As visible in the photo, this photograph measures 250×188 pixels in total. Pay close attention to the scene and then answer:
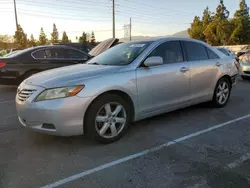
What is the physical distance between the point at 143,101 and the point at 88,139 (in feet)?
3.36

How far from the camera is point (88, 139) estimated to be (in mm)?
3781

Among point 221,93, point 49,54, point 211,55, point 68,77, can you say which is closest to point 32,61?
point 49,54

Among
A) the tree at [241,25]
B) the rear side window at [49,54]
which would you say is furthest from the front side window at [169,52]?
the tree at [241,25]

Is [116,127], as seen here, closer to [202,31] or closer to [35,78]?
[35,78]

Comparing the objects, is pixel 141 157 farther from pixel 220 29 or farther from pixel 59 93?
pixel 220 29

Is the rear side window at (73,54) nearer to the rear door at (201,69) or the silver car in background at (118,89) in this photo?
the silver car in background at (118,89)

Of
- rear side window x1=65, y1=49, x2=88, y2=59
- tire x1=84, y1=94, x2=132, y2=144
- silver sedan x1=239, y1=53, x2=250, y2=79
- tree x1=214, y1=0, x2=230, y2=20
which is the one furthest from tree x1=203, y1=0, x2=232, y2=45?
tire x1=84, y1=94, x2=132, y2=144

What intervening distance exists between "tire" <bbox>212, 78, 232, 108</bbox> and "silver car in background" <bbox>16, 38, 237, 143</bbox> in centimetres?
25

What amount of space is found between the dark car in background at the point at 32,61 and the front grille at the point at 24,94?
415 cm

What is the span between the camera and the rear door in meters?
4.84

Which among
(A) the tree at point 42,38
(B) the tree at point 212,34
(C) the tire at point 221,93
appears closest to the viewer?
(C) the tire at point 221,93

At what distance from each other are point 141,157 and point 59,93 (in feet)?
4.39

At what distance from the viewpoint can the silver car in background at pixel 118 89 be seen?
334 cm

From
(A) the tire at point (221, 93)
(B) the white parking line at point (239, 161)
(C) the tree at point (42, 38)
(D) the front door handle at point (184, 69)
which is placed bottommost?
(B) the white parking line at point (239, 161)
